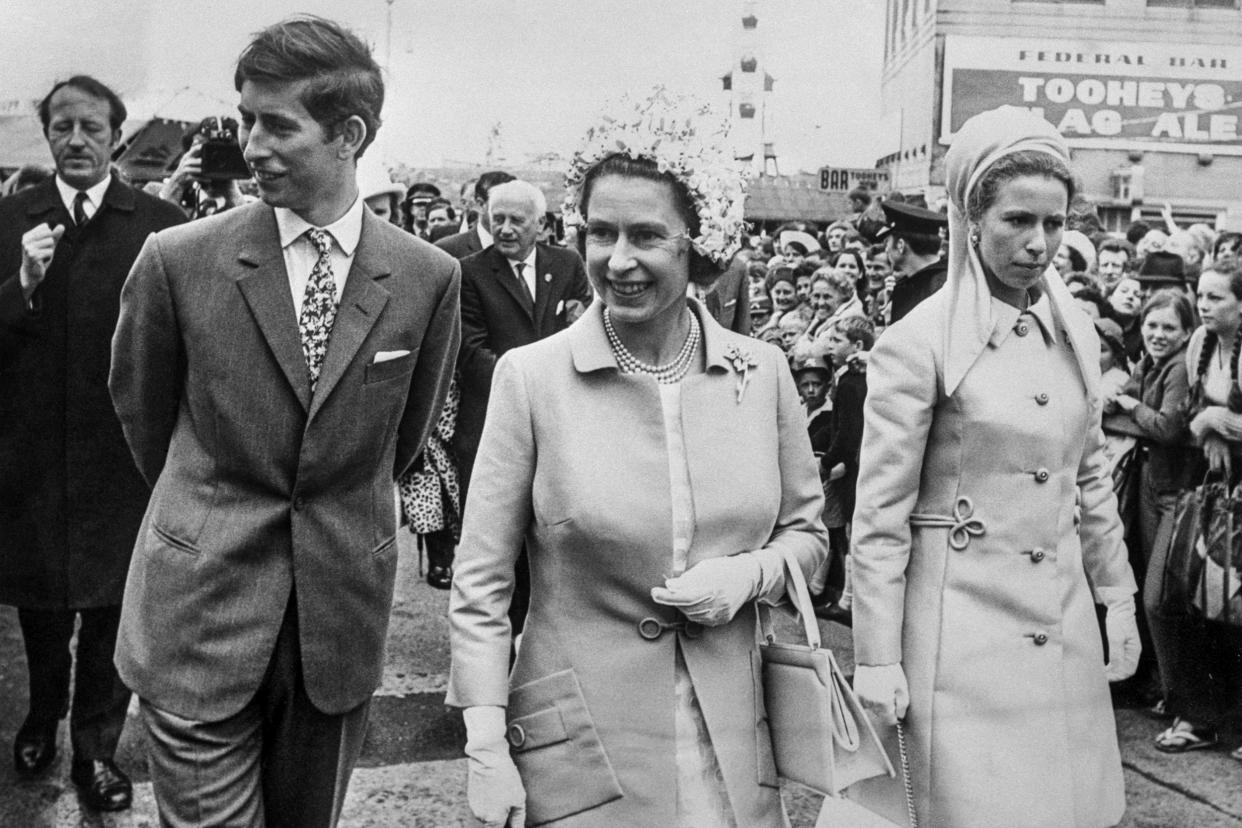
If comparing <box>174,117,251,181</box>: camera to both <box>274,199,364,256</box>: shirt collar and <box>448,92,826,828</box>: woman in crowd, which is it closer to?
<box>274,199,364,256</box>: shirt collar

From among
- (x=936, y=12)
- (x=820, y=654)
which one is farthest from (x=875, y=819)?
(x=936, y=12)

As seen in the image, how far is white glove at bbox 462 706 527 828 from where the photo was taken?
7.73 feet

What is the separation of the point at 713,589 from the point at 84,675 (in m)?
2.66

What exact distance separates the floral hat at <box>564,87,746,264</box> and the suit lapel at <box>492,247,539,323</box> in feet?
11.7

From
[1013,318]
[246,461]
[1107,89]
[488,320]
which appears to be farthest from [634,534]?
[1107,89]

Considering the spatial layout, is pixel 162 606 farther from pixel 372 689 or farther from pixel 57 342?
pixel 57 342

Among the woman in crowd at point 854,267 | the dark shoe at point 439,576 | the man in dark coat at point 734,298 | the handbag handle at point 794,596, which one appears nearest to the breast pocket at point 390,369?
the handbag handle at point 794,596

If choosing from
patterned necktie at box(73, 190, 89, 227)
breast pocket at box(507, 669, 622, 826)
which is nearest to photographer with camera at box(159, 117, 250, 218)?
patterned necktie at box(73, 190, 89, 227)

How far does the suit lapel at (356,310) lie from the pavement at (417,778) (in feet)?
6.87

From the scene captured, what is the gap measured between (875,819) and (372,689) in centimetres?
125

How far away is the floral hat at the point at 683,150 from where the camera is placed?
8.46 ft

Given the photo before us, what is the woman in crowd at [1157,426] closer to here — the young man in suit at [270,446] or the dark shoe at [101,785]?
the young man in suit at [270,446]

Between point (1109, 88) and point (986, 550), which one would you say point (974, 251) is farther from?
point (1109, 88)

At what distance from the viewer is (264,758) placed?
290cm
